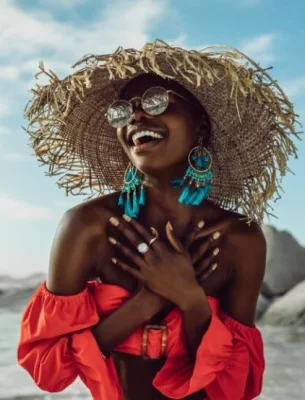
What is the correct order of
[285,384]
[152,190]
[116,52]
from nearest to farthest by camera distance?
[116,52], [152,190], [285,384]

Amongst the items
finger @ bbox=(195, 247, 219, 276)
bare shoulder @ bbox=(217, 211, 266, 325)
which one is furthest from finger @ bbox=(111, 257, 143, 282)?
bare shoulder @ bbox=(217, 211, 266, 325)

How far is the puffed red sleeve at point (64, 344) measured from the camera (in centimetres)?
207

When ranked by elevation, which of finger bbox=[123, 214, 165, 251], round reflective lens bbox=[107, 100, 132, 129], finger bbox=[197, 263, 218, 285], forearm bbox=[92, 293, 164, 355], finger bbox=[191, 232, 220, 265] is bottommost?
forearm bbox=[92, 293, 164, 355]

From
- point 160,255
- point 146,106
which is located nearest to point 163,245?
point 160,255

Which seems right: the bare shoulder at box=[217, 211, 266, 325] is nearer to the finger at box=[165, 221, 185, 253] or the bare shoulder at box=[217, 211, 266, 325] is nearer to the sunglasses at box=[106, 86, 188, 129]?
the finger at box=[165, 221, 185, 253]

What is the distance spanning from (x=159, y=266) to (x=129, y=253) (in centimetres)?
12

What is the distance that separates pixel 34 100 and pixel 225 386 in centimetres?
123

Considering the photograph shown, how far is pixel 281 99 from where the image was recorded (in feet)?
6.92

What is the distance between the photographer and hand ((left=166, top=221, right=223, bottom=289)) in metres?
2.13

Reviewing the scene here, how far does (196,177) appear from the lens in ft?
6.98

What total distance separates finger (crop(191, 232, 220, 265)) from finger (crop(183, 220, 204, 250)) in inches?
1.4

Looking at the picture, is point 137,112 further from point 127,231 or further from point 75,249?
point 75,249

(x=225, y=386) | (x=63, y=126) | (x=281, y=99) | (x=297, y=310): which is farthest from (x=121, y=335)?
(x=297, y=310)

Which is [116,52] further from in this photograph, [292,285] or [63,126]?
[292,285]
